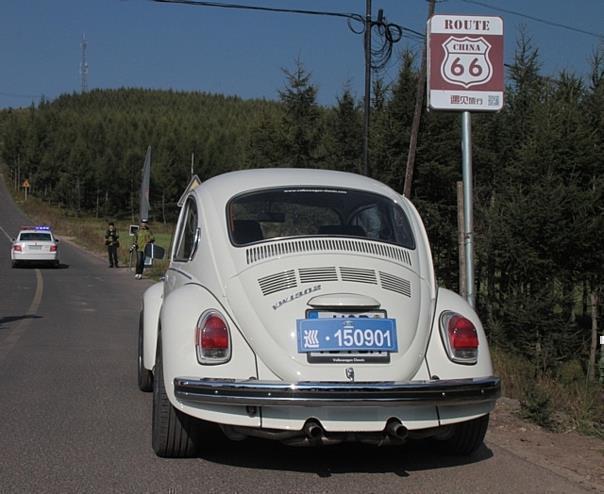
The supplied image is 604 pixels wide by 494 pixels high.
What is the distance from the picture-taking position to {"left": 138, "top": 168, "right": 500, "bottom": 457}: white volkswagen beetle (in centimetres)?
445

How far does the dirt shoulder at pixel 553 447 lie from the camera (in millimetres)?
4977

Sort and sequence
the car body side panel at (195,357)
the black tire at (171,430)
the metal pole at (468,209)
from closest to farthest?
1. the car body side panel at (195,357)
2. the black tire at (171,430)
3. the metal pole at (468,209)

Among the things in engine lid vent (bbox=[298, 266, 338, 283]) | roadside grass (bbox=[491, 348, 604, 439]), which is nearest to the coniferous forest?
roadside grass (bbox=[491, 348, 604, 439])

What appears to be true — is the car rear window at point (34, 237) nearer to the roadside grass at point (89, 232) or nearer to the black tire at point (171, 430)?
the roadside grass at point (89, 232)

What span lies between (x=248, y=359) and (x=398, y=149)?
21.1 meters

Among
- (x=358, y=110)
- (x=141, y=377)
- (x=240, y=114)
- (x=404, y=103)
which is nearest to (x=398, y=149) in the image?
(x=404, y=103)

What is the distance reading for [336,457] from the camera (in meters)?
5.26

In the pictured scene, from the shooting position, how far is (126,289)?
68.3 feet

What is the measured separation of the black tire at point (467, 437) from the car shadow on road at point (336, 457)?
2.3 inches

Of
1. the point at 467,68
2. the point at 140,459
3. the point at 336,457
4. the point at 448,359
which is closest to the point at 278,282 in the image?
the point at 448,359

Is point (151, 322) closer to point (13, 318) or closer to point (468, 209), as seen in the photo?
point (468, 209)

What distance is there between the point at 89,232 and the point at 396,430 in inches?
2028

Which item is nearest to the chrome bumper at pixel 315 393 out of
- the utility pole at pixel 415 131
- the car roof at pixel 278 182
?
the car roof at pixel 278 182

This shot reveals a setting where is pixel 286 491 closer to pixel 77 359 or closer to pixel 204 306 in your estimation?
pixel 204 306
